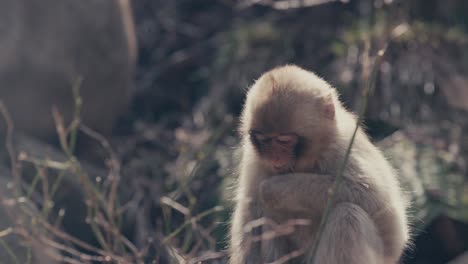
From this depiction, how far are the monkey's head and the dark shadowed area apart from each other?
158 centimetres

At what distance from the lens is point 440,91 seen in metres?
6.94

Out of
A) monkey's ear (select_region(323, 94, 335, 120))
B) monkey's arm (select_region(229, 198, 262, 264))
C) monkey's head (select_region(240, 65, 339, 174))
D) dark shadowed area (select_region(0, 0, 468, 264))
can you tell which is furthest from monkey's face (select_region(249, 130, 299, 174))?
dark shadowed area (select_region(0, 0, 468, 264))

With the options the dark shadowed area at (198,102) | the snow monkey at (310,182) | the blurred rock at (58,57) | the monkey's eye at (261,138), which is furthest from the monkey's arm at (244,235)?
the blurred rock at (58,57)

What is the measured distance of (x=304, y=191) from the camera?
368cm

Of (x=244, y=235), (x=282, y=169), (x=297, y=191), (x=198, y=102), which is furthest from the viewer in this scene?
(x=198, y=102)

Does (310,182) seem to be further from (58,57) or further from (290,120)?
(58,57)

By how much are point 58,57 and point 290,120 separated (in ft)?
11.6

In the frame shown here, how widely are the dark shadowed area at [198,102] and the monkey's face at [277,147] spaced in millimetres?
1588

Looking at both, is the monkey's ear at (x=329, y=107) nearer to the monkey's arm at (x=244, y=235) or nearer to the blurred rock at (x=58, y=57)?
the monkey's arm at (x=244, y=235)

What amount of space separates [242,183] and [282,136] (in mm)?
572

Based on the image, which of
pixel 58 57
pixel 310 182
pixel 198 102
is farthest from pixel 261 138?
pixel 198 102

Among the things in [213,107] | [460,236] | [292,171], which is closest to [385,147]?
[460,236]

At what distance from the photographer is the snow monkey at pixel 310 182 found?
361 cm

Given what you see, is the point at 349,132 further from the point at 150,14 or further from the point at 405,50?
the point at 150,14
